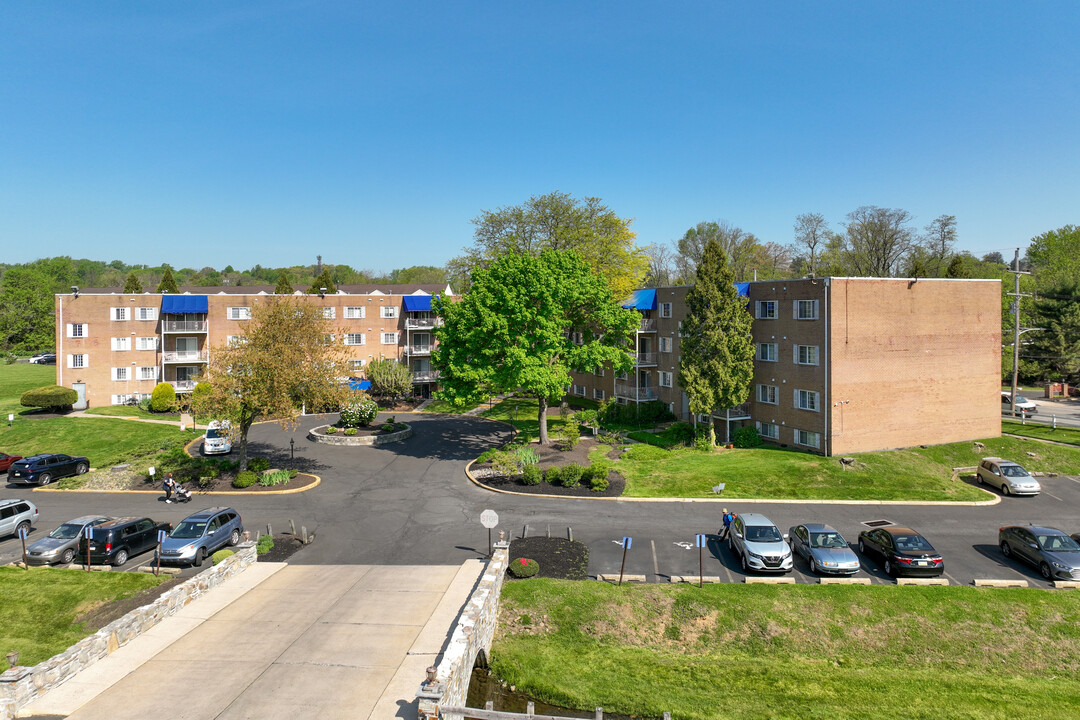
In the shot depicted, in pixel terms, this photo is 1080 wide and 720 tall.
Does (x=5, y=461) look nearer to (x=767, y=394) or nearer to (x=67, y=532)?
(x=67, y=532)

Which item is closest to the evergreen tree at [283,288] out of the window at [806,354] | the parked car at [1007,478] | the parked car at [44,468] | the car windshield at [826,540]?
the parked car at [44,468]

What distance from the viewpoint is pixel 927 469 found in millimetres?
35031

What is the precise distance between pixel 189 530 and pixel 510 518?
41.3ft

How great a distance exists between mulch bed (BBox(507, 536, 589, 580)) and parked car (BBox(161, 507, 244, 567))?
444 inches

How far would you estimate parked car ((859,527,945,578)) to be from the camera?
2125 centimetres

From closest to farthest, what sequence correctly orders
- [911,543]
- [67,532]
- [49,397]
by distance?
[911,543]
[67,532]
[49,397]

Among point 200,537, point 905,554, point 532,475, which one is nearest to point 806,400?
point 905,554

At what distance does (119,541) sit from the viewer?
Answer: 23219 mm

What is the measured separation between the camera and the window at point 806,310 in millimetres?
37094

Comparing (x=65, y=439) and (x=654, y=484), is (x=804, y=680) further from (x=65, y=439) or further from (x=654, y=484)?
(x=65, y=439)

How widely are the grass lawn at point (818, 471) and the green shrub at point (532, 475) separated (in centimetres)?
464

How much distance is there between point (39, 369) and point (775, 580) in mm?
104805

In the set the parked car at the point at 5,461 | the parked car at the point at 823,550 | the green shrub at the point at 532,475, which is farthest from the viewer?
the parked car at the point at 5,461

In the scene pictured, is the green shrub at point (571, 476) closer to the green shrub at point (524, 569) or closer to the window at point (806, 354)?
the green shrub at point (524, 569)
